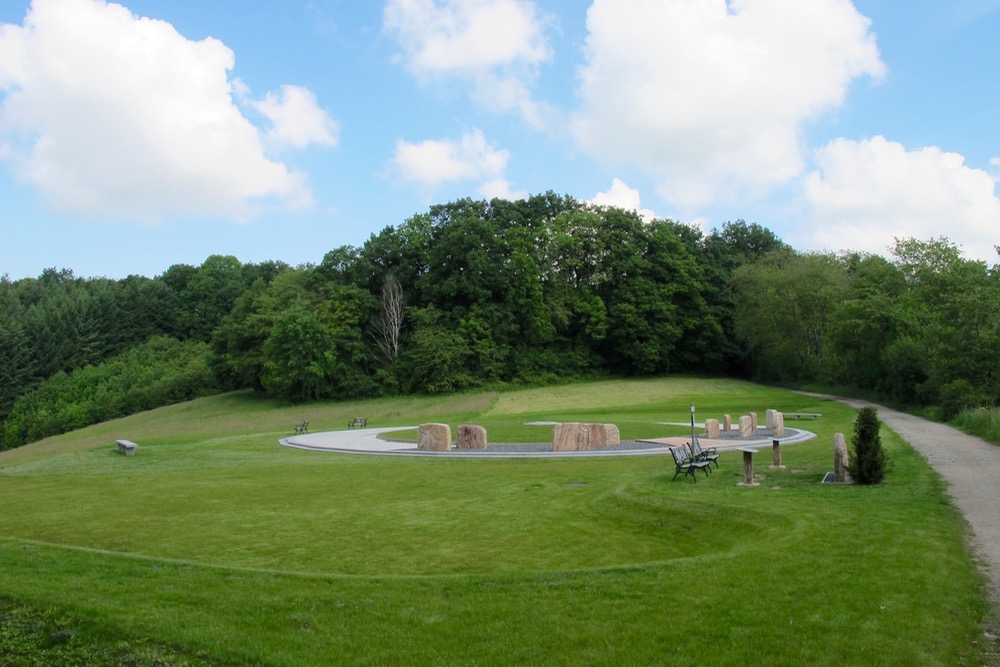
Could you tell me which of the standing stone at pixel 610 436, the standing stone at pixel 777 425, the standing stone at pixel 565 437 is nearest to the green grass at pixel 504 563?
the standing stone at pixel 565 437

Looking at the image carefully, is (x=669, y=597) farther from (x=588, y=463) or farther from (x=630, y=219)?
(x=630, y=219)

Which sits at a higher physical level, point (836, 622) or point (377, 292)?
point (377, 292)

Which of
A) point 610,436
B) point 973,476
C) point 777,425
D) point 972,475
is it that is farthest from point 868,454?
point 777,425

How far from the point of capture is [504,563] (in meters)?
9.86

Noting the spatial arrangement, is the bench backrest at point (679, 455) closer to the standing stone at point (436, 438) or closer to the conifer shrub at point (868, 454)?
the conifer shrub at point (868, 454)

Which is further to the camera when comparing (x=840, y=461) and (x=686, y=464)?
(x=686, y=464)

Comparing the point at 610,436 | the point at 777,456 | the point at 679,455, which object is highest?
the point at 679,455

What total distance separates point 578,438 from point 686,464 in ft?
24.2

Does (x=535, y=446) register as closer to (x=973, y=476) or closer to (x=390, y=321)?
(x=973, y=476)

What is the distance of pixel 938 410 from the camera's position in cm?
3422

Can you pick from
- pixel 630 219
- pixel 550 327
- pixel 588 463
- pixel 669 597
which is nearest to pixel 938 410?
pixel 588 463

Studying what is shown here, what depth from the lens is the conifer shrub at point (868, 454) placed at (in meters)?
14.3

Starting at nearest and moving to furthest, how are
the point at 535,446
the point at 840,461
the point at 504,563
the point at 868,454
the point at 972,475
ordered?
the point at 504,563 → the point at 868,454 → the point at 840,461 → the point at 972,475 → the point at 535,446

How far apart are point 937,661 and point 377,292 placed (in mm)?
66327
